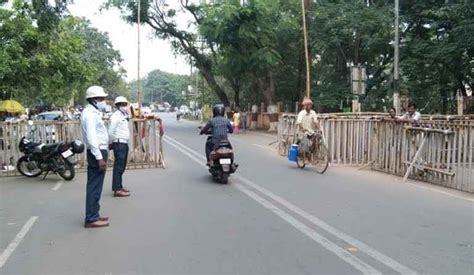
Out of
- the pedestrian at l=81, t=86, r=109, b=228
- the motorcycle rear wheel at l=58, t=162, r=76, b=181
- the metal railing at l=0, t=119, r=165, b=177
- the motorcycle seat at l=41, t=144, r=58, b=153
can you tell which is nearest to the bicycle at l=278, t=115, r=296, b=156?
the metal railing at l=0, t=119, r=165, b=177

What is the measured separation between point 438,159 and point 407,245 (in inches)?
207

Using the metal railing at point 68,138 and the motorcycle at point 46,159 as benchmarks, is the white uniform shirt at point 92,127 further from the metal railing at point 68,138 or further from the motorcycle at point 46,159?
the metal railing at point 68,138

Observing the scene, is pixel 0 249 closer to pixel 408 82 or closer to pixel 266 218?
pixel 266 218

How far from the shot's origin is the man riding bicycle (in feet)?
43.8

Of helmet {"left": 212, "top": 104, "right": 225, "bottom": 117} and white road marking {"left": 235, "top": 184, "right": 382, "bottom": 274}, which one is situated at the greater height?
helmet {"left": 212, "top": 104, "right": 225, "bottom": 117}

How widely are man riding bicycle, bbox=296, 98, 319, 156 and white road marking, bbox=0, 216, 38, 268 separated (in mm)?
7237

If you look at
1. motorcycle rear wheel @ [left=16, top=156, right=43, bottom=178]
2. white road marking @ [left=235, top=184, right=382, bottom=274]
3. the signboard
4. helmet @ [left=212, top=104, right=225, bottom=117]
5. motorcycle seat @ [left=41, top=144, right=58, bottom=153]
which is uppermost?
the signboard

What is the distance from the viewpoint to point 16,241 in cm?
657

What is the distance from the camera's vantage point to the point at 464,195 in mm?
9766

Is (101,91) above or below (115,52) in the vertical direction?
below

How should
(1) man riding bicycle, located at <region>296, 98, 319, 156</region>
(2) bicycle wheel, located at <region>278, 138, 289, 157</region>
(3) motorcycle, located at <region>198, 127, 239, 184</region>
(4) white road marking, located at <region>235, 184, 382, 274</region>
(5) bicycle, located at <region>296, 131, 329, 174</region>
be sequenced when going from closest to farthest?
(4) white road marking, located at <region>235, 184, 382, 274</region>
(3) motorcycle, located at <region>198, 127, 239, 184</region>
(5) bicycle, located at <region>296, 131, 329, 174</region>
(1) man riding bicycle, located at <region>296, 98, 319, 156</region>
(2) bicycle wheel, located at <region>278, 138, 289, 157</region>

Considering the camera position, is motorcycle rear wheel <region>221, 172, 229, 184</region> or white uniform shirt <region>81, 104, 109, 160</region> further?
motorcycle rear wheel <region>221, 172, 229, 184</region>

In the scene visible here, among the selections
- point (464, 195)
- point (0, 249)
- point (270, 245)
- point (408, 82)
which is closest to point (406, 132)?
point (464, 195)

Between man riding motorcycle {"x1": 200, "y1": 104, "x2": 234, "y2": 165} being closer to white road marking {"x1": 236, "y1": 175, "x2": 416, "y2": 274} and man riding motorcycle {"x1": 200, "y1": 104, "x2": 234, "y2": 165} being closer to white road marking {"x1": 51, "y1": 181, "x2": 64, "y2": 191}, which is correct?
white road marking {"x1": 236, "y1": 175, "x2": 416, "y2": 274}
